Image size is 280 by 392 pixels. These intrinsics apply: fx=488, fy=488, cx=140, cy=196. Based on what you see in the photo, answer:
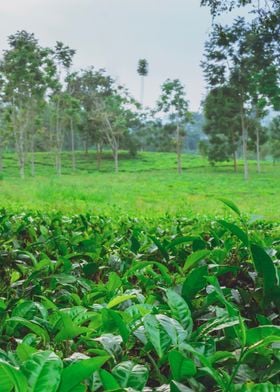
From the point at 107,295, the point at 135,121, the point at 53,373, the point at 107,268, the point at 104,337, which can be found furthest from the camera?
the point at 135,121

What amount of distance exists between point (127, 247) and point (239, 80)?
26711mm

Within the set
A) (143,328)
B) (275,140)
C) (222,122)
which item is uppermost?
(222,122)

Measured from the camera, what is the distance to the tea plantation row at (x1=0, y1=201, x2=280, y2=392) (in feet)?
2.17

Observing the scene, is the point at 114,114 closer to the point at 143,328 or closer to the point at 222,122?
the point at 222,122

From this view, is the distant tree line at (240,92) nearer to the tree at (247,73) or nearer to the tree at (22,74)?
the tree at (247,73)

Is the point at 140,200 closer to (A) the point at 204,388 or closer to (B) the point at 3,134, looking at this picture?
(A) the point at 204,388

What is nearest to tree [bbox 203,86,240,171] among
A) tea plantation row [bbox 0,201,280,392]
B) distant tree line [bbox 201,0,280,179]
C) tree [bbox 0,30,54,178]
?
distant tree line [bbox 201,0,280,179]

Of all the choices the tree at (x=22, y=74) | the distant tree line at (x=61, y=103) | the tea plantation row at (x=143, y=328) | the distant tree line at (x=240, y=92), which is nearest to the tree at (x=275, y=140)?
the distant tree line at (x=240, y=92)

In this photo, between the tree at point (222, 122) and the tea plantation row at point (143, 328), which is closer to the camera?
the tea plantation row at point (143, 328)

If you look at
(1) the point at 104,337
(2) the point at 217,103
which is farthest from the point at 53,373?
(2) the point at 217,103

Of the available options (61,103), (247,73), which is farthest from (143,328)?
(61,103)

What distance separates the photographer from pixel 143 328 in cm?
86

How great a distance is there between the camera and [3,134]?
38.2 meters

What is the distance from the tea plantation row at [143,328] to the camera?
661 millimetres
